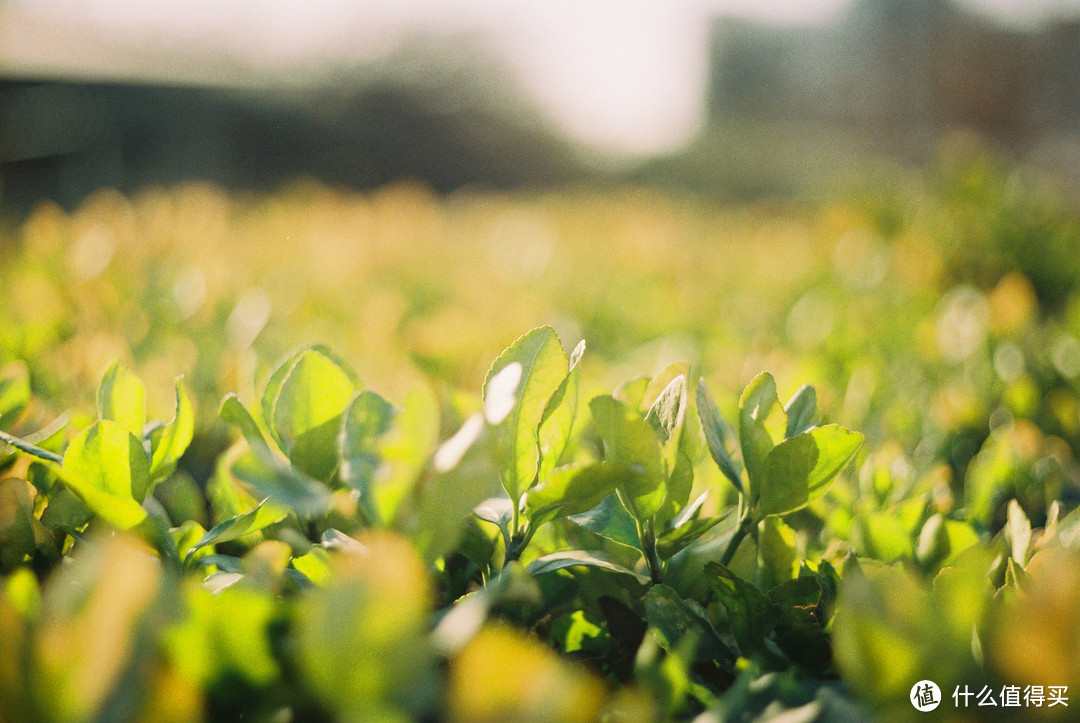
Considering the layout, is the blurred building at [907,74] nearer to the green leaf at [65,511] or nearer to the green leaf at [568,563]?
the green leaf at [568,563]

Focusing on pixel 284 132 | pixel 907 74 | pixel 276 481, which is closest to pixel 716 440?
pixel 276 481

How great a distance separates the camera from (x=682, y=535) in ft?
2.52

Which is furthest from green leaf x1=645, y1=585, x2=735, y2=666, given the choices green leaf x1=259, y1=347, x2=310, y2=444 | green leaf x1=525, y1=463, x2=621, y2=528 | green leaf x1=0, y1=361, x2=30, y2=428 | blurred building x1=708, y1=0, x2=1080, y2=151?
blurred building x1=708, y1=0, x2=1080, y2=151

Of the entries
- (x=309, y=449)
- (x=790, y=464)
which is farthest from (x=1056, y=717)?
(x=309, y=449)

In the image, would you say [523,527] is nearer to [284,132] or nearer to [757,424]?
[757,424]

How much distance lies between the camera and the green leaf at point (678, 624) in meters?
0.70

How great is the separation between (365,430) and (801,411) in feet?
1.62

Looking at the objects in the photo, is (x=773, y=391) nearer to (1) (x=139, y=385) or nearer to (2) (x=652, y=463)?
(2) (x=652, y=463)

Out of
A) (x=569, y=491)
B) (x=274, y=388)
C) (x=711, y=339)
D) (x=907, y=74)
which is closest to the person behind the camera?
(x=569, y=491)

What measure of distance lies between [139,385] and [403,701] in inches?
23.6

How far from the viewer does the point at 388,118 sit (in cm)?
2033

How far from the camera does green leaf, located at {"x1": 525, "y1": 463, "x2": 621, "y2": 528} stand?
0.65 m

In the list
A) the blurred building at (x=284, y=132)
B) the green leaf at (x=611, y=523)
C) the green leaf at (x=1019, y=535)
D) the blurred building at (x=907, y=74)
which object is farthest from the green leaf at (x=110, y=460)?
the blurred building at (x=907, y=74)

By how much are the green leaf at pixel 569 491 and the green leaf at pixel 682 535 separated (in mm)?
99
